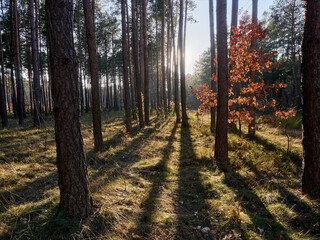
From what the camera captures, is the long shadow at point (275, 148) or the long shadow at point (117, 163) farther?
the long shadow at point (275, 148)

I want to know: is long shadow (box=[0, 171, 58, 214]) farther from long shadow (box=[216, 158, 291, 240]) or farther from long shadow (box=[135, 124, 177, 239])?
long shadow (box=[216, 158, 291, 240])

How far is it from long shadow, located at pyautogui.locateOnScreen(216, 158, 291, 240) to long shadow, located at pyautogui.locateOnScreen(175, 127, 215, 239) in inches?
24.9

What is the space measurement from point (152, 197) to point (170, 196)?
0.42 metres

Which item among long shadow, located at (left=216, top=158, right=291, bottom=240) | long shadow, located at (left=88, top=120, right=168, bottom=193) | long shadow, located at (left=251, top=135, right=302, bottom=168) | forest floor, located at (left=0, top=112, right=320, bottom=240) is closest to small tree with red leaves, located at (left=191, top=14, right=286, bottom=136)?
long shadow, located at (left=251, top=135, right=302, bottom=168)

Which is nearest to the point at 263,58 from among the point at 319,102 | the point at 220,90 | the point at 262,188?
the point at 220,90

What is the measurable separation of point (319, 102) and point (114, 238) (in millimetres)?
4254

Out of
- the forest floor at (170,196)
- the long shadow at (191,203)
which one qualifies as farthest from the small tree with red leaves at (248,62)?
the long shadow at (191,203)

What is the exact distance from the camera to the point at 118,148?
7.50m

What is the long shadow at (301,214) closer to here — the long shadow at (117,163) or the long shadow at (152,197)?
the long shadow at (152,197)

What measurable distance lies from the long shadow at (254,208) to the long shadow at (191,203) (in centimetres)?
63

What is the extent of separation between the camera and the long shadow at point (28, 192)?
3.04m

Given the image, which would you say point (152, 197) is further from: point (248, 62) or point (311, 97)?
point (248, 62)

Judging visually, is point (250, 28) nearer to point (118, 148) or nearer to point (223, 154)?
point (223, 154)

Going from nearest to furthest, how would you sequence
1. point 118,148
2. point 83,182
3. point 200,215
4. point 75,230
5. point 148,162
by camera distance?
point 75,230, point 83,182, point 200,215, point 148,162, point 118,148
